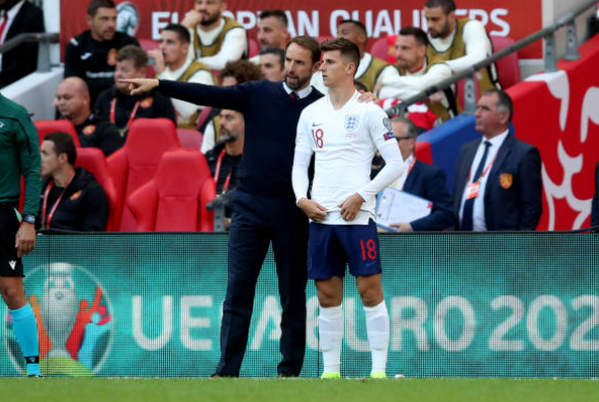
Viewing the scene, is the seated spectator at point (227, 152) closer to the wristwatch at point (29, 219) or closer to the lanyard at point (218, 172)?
the lanyard at point (218, 172)

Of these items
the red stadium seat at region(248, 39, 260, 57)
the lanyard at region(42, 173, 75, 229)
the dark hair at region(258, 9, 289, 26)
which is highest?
the dark hair at region(258, 9, 289, 26)

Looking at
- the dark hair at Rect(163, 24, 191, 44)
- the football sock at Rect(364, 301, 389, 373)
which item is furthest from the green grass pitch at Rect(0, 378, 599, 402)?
the dark hair at Rect(163, 24, 191, 44)

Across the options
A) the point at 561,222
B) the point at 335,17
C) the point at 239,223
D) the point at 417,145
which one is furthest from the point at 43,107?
the point at 239,223

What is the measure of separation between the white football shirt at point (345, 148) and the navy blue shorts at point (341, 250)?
6cm

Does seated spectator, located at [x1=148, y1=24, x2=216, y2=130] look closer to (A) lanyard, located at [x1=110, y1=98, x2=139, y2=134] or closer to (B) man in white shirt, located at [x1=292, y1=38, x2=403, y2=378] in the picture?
(A) lanyard, located at [x1=110, y1=98, x2=139, y2=134]

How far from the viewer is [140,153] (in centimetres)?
1255

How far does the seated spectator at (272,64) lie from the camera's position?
1210 cm

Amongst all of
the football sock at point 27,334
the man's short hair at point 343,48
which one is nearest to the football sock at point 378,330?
the man's short hair at point 343,48

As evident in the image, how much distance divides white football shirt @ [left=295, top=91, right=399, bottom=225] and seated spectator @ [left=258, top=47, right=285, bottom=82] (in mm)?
4136

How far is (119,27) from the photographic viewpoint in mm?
15219

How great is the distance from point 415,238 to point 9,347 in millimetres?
3107

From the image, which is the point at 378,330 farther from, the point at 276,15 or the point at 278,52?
the point at 276,15

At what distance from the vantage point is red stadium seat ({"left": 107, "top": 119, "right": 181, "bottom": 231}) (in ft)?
40.8

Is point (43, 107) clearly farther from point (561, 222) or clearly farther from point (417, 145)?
point (561, 222)
